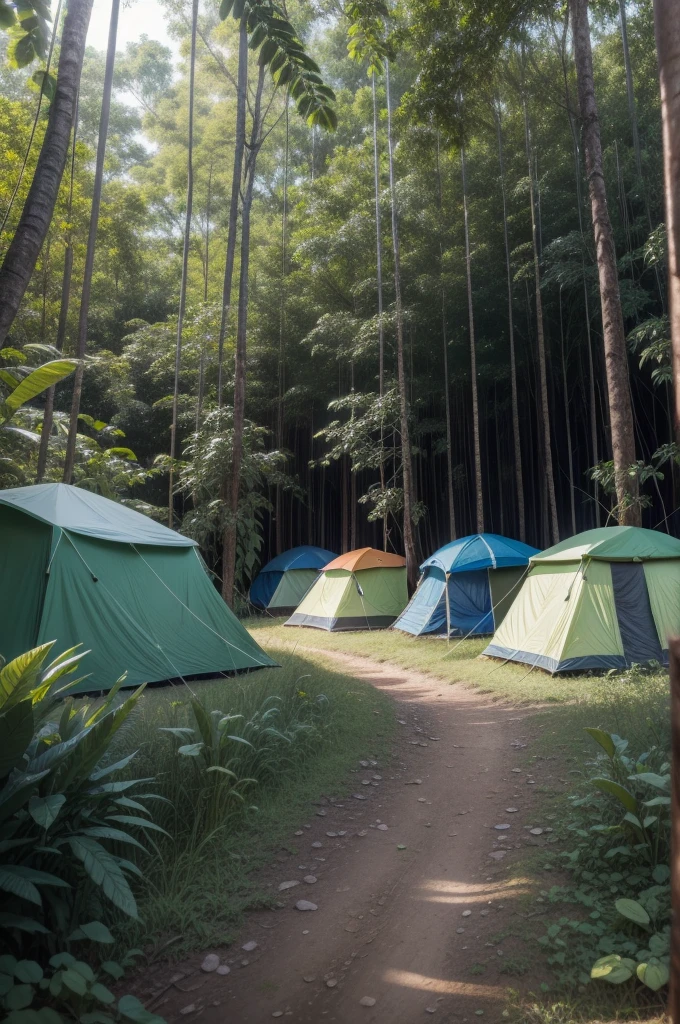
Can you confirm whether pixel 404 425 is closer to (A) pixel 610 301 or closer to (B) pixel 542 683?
(A) pixel 610 301

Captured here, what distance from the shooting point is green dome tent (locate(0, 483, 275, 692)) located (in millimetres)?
5941

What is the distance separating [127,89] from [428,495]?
50.0ft

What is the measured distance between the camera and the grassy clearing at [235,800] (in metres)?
2.57

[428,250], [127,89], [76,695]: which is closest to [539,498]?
[428,250]

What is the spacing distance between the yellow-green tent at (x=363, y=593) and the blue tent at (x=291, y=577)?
2491 mm

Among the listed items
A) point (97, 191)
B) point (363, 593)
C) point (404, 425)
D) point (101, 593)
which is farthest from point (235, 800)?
point (404, 425)

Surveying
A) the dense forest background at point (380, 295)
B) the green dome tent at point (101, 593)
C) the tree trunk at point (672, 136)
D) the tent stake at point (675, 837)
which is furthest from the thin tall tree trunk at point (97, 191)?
the tent stake at point (675, 837)

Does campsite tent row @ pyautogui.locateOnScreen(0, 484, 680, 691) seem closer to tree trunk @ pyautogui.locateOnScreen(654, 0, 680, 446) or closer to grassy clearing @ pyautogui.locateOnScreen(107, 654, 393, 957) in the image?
grassy clearing @ pyautogui.locateOnScreen(107, 654, 393, 957)

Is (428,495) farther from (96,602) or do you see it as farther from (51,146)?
(51,146)

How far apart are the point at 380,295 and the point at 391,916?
36.8 ft

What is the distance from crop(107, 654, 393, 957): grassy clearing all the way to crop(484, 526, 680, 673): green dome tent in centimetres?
234

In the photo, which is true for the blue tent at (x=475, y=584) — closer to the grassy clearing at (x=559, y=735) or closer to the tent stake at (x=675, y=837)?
the grassy clearing at (x=559, y=735)

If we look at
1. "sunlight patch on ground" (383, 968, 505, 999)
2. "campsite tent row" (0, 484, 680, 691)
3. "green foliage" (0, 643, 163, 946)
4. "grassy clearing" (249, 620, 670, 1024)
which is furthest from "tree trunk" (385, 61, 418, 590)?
"sunlight patch on ground" (383, 968, 505, 999)

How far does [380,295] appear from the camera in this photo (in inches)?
488
